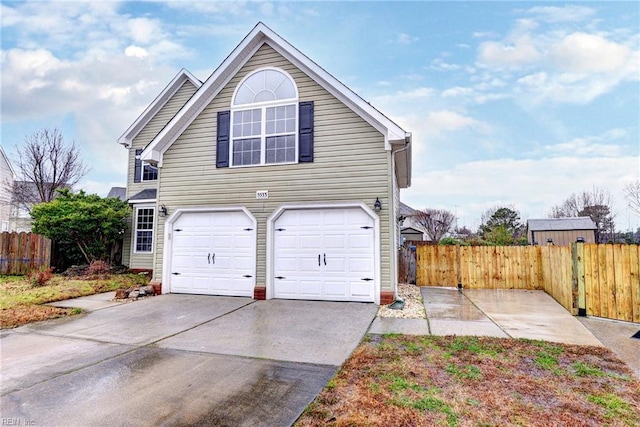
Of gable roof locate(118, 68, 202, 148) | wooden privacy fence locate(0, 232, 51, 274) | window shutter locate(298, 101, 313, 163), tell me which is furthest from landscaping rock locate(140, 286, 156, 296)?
gable roof locate(118, 68, 202, 148)

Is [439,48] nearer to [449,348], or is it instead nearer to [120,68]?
[449,348]

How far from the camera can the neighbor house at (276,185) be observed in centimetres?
845

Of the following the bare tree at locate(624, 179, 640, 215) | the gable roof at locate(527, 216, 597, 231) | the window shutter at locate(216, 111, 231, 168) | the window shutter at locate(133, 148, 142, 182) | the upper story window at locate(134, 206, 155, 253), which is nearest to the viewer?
the window shutter at locate(216, 111, 231, 168)

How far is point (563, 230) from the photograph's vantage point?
26.7m

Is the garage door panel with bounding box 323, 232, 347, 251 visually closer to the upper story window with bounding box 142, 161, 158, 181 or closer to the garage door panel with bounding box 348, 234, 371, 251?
the garage door panel with bounding box 348, 234, 371, 251

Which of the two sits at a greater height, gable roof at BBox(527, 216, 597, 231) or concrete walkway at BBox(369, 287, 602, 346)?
gable roof at BBox(527, 216, 597, 231)

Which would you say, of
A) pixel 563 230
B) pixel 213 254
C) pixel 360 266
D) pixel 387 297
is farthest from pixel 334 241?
pixel 563 230

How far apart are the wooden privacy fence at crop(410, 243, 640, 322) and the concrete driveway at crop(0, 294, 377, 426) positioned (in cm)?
448

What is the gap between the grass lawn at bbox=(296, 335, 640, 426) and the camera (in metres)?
2.96

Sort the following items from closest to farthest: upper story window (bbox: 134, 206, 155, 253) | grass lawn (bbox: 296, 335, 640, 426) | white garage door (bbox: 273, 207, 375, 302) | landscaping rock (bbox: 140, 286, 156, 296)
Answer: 1. grass lawn (bbox: 296, 335, 640, 426)
2. white garage door (bbox: 273, 207, 375, 302)
3. landscaping rock (bbox: 140, 286, 156, 296)
4. upper story window (bbox: 134, 206, 155, 253)

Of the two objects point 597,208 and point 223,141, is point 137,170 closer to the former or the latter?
point 223,141

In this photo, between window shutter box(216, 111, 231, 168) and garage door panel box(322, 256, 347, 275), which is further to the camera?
window shutter box(216, 111, 231, 168)

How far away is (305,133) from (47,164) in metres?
19.7

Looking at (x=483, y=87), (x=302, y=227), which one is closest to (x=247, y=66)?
(x=302, y=227)
